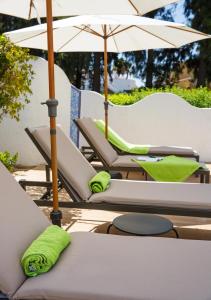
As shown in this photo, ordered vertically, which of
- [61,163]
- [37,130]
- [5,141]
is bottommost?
[5,141]

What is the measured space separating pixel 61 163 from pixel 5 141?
439cm

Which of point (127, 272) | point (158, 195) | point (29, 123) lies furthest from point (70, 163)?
point (29, 123)

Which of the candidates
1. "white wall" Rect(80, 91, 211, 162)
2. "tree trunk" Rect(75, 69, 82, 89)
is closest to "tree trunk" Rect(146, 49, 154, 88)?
"tree trunk" Rect(75, 69, 82, 89)

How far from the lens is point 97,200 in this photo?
3.93 m

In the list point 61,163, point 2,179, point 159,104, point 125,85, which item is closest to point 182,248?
point 2,179

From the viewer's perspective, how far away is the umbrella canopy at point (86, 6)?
3.79 m

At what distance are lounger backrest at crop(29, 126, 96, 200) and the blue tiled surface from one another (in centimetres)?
459

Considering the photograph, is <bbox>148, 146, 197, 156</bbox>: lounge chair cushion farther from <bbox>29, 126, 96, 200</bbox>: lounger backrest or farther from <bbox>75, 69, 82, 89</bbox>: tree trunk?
<bbox>75, 69, 82, 89</bbox>: tree trunk

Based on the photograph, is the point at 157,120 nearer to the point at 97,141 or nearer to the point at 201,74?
the point at 97,141

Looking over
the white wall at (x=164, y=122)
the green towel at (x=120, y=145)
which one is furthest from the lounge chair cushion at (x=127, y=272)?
the white wall at (x=164, y=122)

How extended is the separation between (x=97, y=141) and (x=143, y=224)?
2.92 m

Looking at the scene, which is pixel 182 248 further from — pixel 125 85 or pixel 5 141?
pixel 125 85

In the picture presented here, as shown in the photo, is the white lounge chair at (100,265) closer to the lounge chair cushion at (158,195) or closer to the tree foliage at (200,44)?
the lounge chair cushion at (158,195)

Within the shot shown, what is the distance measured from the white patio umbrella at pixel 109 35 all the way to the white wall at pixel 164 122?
248 cm
